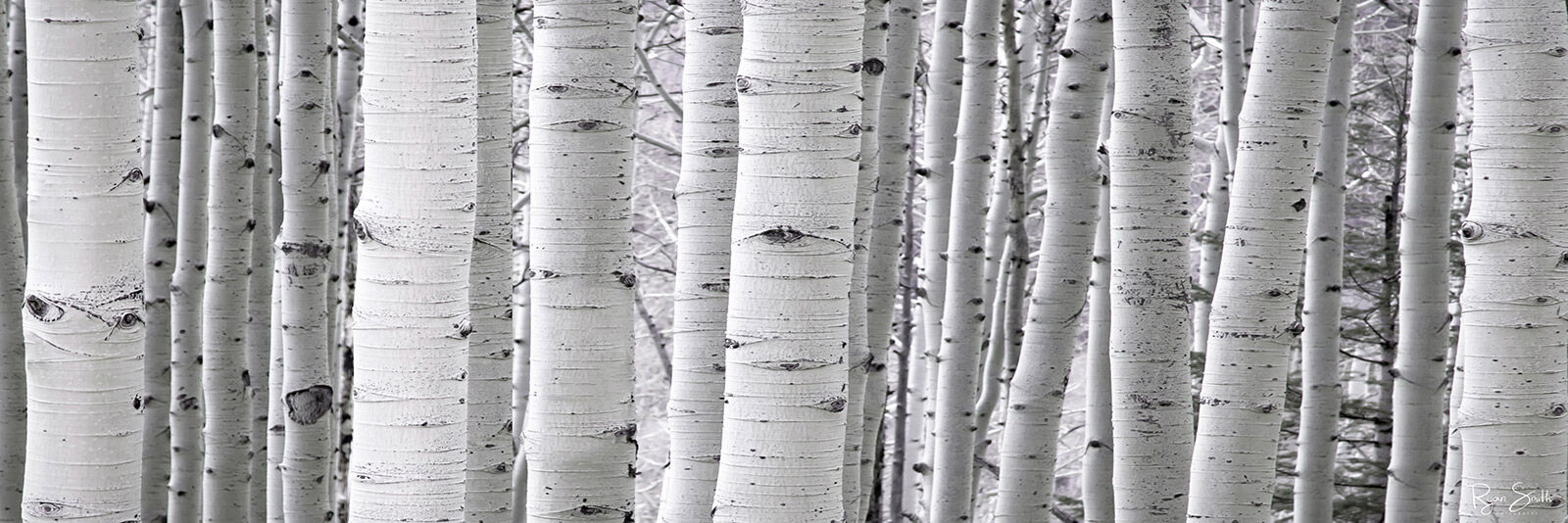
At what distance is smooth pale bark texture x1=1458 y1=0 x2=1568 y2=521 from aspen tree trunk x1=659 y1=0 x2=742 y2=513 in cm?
158

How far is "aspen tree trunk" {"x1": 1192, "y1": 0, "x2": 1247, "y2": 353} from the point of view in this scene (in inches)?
239

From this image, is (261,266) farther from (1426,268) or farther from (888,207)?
(1426,268)

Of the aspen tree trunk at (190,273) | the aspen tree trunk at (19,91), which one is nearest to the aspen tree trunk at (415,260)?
the aspen tree trunk at (190,273)

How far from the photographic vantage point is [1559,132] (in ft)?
8.62

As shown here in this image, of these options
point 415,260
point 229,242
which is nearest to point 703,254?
point 415,260

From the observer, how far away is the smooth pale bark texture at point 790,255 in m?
2.19

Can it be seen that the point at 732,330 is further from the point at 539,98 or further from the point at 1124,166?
the point at 1124,166

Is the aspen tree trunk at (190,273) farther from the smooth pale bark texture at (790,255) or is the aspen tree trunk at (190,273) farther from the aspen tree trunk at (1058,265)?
the smooth pale bark texture at (790,255)

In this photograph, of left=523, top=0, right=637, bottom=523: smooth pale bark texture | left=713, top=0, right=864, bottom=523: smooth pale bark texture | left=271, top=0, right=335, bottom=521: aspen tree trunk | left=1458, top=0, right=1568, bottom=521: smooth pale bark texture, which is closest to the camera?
left=713, top=0, right=864, bottom=523: smooth pale bark texture

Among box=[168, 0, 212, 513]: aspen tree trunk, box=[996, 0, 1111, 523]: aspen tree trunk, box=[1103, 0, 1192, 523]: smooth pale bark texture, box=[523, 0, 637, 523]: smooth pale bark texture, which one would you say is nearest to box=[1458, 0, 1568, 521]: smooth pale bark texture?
box=[1103, 0, 1192, 523]: smooth pale bark texture

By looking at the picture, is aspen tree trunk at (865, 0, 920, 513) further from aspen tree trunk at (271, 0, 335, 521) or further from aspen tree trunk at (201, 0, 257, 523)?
aspen tree trunk at (201, 0, 257, 523)

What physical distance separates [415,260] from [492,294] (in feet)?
4.60

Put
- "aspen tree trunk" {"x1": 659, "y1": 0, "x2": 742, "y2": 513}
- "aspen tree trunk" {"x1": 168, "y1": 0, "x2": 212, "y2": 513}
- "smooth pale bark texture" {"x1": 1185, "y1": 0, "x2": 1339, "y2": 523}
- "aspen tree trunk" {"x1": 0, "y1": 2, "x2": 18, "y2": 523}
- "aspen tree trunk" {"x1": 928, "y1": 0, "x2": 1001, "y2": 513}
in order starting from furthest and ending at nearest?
"aspen tree trunk" {"x1": 928, "y1": 0, "x2": 1001, "y2": 513} < "aspen tree trunk" {"x1": 168, "y1": 0, "x2": 212, "y2": 513} < "aspen tree trunk" {"x1": 0, "y1": 2, "x2": 18, "y2": 523} < "smooth pale bark texture" {"x1": 1185, "y1": 0, "x2": 1339, "y2": 523} < "aspen tree trunk" {"x1": 659, "y1": 0, "x2": 742, "y2": 513}

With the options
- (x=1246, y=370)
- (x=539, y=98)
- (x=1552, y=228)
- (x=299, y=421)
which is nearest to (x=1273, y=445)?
(x=1246, y=370)
